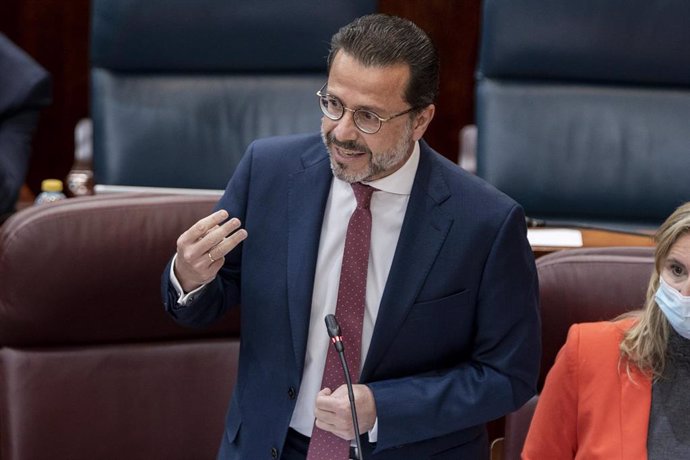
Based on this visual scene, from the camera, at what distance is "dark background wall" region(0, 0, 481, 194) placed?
97.2 inches

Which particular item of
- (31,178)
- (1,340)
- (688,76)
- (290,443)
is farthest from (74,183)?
(688,76)

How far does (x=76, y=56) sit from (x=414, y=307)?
158 centimetres

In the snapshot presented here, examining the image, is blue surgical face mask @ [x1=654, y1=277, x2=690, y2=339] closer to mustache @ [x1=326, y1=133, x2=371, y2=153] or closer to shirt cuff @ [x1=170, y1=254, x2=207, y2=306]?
mustache @ [x1=326, y1=133, x2=371, y2=153]

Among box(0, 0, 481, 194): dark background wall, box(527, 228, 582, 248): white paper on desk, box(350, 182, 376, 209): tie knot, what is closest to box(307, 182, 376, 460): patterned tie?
box(350, 182, 376, 209): tie knot

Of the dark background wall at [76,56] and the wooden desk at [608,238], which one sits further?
the dark background wall at [76,56]

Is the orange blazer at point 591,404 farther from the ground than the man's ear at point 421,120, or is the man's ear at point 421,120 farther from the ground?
the man's ear at point 421,120

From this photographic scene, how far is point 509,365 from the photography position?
116 cm

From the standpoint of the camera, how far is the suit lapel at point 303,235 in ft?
3.75

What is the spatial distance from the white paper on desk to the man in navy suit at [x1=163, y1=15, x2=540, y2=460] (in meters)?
0.48

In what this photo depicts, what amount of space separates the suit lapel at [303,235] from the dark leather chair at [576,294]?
0.32 m

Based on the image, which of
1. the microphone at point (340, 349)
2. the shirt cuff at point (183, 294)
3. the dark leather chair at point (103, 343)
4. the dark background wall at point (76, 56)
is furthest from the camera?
the dark background wall at point (76, 56)

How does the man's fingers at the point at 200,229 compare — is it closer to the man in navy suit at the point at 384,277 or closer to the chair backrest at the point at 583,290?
the man in navy suit at the point at 384,277

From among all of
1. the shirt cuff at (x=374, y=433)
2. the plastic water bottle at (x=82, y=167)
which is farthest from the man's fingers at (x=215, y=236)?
the plastic water bottle at (x=82, y=167)

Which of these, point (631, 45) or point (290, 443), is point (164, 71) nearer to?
point (631, 45)
